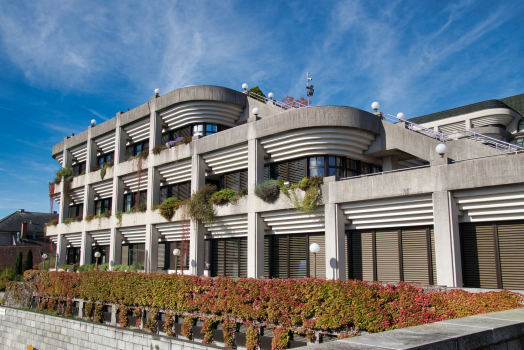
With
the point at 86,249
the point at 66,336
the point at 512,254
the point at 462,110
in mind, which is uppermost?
the point at 462,110

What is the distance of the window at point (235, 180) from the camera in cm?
2594

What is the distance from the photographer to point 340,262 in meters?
19.3

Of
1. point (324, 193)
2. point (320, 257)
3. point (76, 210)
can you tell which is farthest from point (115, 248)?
point (324, 193)

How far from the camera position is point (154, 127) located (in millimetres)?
31578

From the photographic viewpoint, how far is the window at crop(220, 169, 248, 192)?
2594 centimetres

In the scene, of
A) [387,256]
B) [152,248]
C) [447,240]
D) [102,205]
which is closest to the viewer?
[447,240]

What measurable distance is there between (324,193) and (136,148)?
21147mm

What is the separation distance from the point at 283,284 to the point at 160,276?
7.69 m

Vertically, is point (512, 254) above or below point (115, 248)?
below

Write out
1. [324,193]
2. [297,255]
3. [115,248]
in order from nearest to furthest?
[324,193]
[297,255]
[115,248]

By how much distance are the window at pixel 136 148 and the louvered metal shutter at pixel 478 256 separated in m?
25.2

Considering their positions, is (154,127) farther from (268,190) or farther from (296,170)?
(296,170)

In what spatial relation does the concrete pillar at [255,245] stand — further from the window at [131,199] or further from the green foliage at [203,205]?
the window at [131,199]

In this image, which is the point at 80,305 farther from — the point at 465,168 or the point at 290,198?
the point at 465,168
